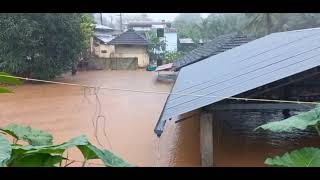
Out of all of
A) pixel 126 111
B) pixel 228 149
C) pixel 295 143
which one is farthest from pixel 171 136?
pixel 126 111

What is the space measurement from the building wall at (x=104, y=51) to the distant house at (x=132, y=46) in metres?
0.56

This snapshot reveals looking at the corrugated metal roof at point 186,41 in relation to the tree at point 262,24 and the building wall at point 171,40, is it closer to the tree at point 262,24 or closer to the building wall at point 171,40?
the building wall at point 171,40

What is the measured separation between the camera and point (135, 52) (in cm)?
2928

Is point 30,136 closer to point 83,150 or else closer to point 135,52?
point 83,150

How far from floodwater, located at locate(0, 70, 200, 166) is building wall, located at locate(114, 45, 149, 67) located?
9650mm

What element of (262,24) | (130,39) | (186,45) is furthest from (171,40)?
(262,24)

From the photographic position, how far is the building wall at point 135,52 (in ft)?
94.8

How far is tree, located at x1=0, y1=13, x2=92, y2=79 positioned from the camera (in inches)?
746

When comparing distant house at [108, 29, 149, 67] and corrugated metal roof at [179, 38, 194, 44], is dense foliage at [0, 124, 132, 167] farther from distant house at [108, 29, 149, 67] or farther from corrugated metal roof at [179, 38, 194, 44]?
distant house at [108, 29, 149, 67]

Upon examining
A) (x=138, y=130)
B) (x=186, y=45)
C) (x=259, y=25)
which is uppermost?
(x=259, y=25)

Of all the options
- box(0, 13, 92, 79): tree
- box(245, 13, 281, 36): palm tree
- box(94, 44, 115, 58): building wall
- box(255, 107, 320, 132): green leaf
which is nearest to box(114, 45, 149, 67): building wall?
box(94, 44, 115, 58): building wall

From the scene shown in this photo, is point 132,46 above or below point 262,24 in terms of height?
below

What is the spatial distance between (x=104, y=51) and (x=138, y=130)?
2211 centimetres
